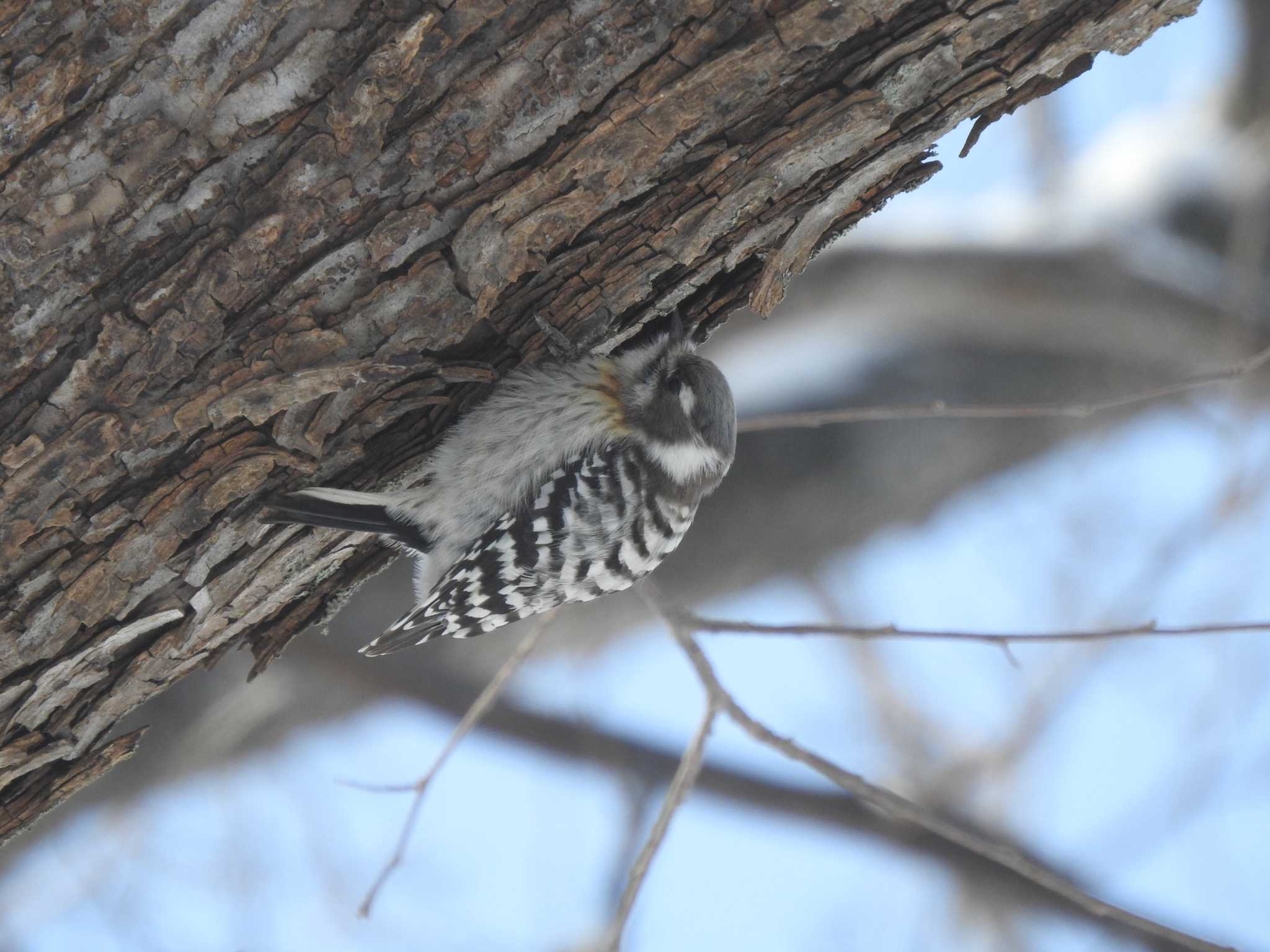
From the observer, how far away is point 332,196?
6.95 feet

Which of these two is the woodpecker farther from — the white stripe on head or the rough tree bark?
the rough tree bark

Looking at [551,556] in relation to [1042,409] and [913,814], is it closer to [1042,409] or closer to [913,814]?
[913,814]

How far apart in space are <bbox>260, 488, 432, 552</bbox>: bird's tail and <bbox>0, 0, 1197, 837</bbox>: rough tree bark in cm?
5

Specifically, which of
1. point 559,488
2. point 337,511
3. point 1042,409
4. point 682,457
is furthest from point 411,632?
point 1042,409

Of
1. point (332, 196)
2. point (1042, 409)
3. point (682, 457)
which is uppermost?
point (1042, 409)

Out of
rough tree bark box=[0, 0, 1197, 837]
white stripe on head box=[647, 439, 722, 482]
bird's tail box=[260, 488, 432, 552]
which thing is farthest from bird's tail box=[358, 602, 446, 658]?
white stripe on head box=[647, 439, 722, 482]

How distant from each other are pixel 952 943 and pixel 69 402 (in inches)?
217

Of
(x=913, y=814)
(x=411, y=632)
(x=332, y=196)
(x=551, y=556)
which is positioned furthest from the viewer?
(x=411, y=632)

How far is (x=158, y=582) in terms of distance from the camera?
2434 millimetres

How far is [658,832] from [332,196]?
5.09 feet

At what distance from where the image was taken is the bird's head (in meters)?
3.15

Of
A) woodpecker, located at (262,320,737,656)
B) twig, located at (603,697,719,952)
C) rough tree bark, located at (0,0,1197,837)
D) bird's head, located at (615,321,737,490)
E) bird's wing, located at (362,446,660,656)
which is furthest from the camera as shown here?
bird's head, located at (615,321,737,490)

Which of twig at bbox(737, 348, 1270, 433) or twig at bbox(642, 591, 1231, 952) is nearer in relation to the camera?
twig at bbox(642, 591, 1231, 952)

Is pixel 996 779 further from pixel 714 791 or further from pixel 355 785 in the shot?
pixel 355 785
